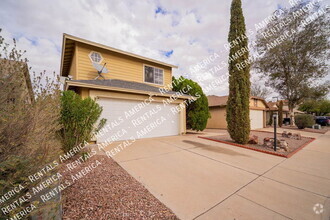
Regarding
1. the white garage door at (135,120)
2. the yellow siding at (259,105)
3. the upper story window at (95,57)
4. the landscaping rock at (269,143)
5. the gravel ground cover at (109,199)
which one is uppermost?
the upper story window at (95,57)

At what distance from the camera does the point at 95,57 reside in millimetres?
8266

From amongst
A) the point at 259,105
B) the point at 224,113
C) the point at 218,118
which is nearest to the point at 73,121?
the point at 224,113

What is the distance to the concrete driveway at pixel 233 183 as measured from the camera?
218 centimetres

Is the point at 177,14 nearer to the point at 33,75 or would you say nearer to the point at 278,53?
the point at 33,75

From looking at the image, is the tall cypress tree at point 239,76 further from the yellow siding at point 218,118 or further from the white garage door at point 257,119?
the white garage door at point 257,119

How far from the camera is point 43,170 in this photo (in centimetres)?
196

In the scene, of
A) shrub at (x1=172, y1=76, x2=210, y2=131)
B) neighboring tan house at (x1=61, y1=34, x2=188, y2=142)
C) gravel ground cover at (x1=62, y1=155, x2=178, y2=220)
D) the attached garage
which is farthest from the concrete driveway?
shrub at (x1=172, y1=76, x2=210, y2=131)

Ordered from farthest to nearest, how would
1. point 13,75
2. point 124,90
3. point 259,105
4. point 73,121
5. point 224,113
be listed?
point 259,105, point 224,113, point 124,90, point 73,121, point 13,75

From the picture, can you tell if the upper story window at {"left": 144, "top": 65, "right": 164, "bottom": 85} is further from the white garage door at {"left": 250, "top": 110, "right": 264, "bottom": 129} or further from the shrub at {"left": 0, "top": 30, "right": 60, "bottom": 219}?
the white garage door at {"left": 250, "top": 110, "right": 264, "bottom": 129}

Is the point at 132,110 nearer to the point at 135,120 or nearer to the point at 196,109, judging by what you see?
the point at 135,120

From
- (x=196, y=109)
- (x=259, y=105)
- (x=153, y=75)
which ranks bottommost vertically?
(x=196, y=109)

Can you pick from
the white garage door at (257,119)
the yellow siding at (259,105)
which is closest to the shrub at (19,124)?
the white garage door at (257,119)

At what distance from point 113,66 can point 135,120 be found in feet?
14.4

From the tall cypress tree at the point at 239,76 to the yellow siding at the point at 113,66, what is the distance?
5.56 m
